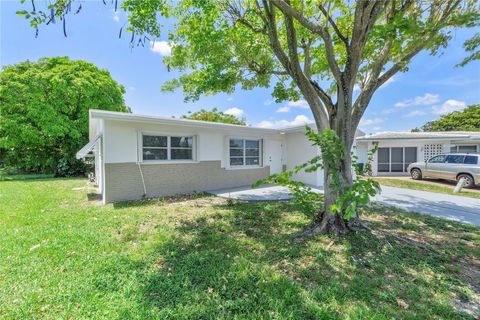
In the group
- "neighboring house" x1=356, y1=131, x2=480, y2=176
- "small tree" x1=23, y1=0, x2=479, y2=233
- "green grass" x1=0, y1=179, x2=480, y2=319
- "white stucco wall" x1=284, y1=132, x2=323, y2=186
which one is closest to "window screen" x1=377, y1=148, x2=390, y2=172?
"neighboring house" x1=356, y1=131, x2=480, y2=176

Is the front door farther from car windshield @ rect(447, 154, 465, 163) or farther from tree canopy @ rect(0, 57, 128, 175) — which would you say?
tree canopy @ rect(0, 57, 128, 175)

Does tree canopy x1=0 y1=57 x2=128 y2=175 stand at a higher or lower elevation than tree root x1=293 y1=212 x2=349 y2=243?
higher

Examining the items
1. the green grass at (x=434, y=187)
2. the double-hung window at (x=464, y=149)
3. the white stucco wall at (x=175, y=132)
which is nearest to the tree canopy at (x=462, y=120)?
the double-hung window at (x=464, y=149)

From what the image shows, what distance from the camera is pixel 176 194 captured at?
9.45 metres

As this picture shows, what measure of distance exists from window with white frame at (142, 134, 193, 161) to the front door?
4693 mm

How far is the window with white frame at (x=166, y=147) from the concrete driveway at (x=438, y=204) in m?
8.36

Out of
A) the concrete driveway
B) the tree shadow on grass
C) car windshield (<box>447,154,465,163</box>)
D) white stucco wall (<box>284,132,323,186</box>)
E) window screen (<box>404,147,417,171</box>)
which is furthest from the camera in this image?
window screen (<box>404,147,417,171</box>)

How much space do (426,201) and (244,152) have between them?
810cm

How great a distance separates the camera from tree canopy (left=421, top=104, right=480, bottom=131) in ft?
108

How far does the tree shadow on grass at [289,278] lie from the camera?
8.44 ft

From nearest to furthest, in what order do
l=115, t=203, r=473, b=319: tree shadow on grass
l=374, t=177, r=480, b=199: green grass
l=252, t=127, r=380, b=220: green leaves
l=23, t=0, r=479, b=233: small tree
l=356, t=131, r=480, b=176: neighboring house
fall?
l=115, t=203, r=473, b=319: tree shadow on grass, l=252, t=127, r=380, b=220: green leaves, l=23, t=0, r=479, b=233: small tree, l=374, t=177, r=480, b=199: green grass, l=356, t=131, r=480, b=176: neighboring house

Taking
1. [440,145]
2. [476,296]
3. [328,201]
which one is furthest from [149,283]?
[440,145]

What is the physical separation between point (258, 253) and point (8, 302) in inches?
138

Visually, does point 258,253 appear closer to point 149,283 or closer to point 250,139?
point 149,283
